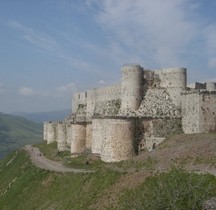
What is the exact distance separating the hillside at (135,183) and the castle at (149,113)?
2.17 meters

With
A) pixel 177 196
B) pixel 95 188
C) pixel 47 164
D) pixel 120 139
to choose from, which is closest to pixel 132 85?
pixel 120 139

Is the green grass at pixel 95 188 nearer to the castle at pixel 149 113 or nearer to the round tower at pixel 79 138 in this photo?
the round tower at pixel 79 138

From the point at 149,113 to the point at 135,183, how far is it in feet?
54.9

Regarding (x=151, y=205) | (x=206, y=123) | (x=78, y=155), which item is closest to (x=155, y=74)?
(x=206, y=123)

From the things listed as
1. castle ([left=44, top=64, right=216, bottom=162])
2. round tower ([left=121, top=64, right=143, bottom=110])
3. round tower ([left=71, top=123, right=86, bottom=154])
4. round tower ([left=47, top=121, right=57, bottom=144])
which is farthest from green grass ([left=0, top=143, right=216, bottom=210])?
round tower ([left=47, top=121, right=57, bottom=144])

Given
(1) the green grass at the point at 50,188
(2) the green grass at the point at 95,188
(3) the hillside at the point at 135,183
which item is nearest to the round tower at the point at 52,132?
(2) the green grass at the point at 95,188

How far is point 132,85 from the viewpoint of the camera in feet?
177

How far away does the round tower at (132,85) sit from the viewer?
53.9 m

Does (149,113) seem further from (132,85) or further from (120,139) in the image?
(120,139)

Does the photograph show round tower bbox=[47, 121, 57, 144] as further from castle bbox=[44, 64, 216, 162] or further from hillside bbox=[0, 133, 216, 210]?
hillside bbox=[0, 133, 216, 210]

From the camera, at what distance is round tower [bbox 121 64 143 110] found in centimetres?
5391

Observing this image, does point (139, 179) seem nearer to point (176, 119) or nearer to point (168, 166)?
point (168, 166)

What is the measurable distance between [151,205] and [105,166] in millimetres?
23329

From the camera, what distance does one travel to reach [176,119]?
51469 mm
